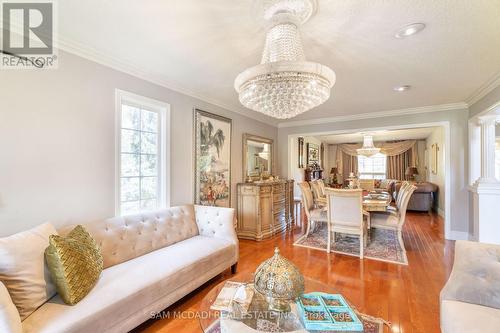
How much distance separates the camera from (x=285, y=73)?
150 cm

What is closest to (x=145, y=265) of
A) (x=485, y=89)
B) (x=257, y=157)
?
(x=257, y=157)

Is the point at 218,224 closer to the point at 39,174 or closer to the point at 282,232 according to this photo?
the point at 39,174

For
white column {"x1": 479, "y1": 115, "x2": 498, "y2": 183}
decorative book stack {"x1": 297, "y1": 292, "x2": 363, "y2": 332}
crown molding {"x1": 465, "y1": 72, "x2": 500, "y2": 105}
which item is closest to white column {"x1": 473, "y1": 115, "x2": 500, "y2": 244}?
white column {"x1": 479, "y1": 115, "x2": 498, "y2": 183}

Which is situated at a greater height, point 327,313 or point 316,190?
point 316,190

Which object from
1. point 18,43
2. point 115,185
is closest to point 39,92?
point 18,43

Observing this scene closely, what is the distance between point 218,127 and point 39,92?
94.0 inches

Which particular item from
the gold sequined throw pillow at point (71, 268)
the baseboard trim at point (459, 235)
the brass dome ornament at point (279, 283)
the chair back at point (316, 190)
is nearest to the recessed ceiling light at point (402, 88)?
the chair back at point (316, 190)

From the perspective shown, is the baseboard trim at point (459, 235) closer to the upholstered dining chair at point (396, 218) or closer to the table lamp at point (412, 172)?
the upholstered dining chair at point (396, 218)

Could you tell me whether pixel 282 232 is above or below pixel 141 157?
below

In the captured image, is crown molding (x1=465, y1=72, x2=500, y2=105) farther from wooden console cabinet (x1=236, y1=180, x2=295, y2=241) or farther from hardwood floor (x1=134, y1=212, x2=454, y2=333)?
wooden console cabinet (x1=236, y1=180, x2=295, y2=241)

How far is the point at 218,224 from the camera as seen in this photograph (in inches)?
116

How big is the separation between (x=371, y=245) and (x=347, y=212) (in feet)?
3.12

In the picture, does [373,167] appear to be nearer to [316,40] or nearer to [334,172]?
[334,172]
